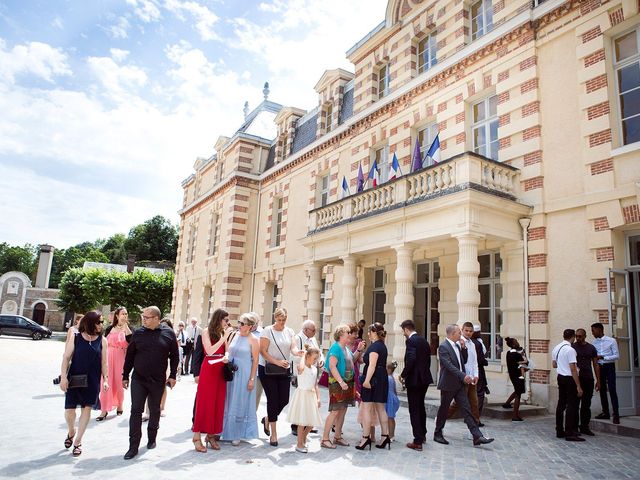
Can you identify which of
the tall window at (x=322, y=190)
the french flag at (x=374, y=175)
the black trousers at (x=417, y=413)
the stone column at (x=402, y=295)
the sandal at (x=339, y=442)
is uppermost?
the tall window at (x=322, y=190)

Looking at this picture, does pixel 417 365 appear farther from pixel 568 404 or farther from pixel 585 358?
pixel 585 358

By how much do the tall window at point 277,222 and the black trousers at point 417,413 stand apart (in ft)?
49.5

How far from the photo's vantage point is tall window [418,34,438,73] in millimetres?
13992

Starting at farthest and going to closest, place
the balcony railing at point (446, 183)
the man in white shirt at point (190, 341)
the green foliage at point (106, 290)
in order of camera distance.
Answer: the green foliage at point (106, 290), the man in white shirt at point (190, 341), the balcony railing at point (446, 183)

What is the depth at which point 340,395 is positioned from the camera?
638 cm

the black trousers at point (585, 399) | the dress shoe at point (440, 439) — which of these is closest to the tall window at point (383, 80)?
the black trousers at point (585, 399)

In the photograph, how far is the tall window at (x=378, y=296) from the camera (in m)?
14.9

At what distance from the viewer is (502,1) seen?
38.2 ft

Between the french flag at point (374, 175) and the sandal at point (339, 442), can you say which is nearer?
the sandal at point (339, 442)

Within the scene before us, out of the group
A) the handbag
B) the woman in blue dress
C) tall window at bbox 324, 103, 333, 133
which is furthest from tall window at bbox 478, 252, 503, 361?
tall window at bbox 324, 103, 333, 133

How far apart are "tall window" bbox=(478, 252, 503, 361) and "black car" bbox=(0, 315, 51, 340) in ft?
98.4

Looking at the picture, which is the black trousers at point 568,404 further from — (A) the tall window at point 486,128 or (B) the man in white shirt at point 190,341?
(B) the man in white shirt at point 190,341

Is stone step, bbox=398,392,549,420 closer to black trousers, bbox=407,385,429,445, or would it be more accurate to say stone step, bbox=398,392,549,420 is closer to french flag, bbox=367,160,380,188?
black trousers, bbox=407,385,429,445

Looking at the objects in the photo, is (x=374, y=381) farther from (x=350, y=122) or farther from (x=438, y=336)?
(x=350, y=122)
